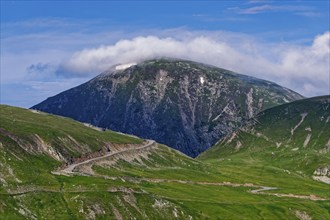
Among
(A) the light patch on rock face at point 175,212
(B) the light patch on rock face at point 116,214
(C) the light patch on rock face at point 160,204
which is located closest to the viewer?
(B) the light patch on rock face at point 116,214

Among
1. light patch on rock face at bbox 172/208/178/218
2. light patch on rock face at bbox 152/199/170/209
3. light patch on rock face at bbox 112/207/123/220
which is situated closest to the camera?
light patch on rock face at bbox 112/207/123/220

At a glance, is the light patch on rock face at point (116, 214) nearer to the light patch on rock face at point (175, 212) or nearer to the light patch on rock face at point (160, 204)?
the light patch on rock face at point (160, 204)

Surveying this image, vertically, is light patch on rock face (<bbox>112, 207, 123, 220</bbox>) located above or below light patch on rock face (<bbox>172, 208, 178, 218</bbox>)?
above

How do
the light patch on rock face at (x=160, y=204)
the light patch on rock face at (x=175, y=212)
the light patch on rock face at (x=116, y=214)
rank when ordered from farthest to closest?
the light patch on rock face at (x=160, y=204) → the light patch on rock face at (x=175, y=212) → the light patch on rock face at (x=116, y=214)

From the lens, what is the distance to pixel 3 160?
19988 centimetres

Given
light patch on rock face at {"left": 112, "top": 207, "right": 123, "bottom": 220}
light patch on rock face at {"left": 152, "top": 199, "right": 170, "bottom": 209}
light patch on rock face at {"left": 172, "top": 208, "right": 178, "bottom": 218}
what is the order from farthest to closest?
light patch on rock face at {"left": 152, "top": 199, "right": 170, "bottom": 209} → light patch on rock face at {"left": 172, "top": 208, "right": 178, "bottom": 218} → light patch on rock face at {"left": 112, "top": 207, "right": 123, "bottom": 220}

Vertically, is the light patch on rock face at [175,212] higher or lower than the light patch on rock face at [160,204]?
lower

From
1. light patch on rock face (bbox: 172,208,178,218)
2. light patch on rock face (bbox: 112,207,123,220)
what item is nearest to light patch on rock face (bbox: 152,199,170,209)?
light patch on rock face (bbox: 172,208,178,218)

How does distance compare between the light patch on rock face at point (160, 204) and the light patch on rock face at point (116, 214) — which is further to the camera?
the light patch on rock face at point (160, 204)

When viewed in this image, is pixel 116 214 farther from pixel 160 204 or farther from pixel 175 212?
pixel 175 212

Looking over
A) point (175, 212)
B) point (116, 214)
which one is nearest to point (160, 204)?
point (175, 212)

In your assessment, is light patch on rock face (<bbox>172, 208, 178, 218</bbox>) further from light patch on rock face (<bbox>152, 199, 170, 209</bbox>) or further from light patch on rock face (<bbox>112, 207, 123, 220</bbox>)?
light patch on rock face (<bbox>112, 207, 123, 220</bbox>)

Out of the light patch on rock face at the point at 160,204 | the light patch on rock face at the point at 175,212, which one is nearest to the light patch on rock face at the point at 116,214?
the light patch on rock face at the point at 160,204

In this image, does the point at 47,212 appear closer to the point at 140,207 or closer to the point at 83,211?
the point at 83,211
